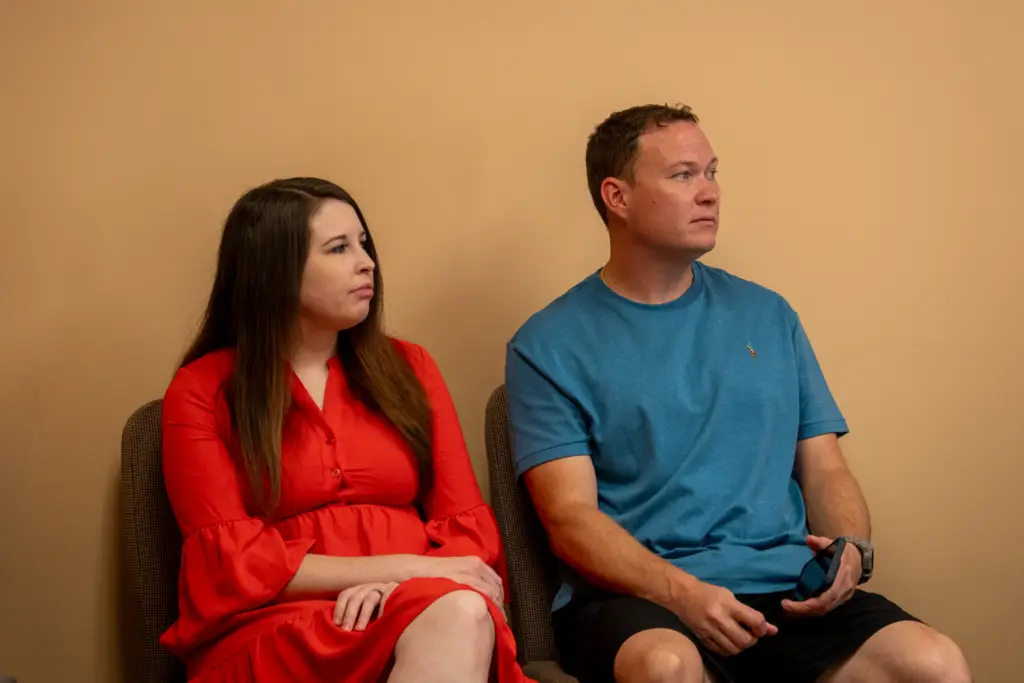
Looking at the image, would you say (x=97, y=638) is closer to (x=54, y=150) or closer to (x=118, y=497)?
(x=118, y=497)

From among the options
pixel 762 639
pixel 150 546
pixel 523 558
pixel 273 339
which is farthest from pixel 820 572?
pixel 150 546

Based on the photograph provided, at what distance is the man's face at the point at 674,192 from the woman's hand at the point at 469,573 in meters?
0.65

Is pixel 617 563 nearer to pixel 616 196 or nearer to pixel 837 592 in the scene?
pixel 837 592

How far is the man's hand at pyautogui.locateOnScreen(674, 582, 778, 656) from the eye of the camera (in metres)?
1.73

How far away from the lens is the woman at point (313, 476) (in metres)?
1.64

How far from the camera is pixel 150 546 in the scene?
191cm

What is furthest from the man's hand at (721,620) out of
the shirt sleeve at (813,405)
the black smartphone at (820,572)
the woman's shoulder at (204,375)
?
the woman's shoulder at (204,375)

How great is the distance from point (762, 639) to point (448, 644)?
0.58 meters

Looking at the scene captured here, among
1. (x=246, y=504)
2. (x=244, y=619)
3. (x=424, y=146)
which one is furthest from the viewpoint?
(x=424, y=146)

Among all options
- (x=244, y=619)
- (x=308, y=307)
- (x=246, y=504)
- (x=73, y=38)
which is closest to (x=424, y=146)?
(x=308, y=307)

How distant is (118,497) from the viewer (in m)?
2.18

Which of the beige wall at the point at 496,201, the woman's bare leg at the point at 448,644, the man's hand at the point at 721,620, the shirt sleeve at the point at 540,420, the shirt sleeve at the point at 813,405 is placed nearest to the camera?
the woman's bare leg at the point at 448,644

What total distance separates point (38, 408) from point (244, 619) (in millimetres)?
714

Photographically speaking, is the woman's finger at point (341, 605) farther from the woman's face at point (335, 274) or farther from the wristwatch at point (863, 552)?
the wristwatch at point (863, 552)
